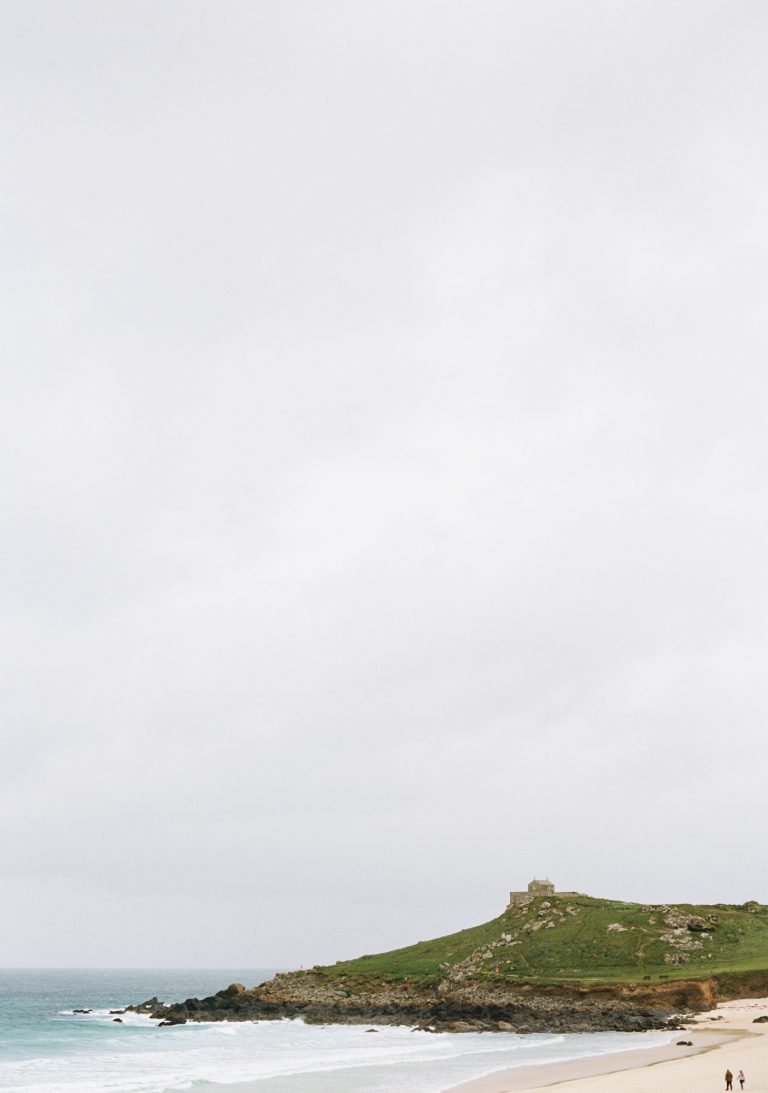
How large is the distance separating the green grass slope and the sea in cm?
2507

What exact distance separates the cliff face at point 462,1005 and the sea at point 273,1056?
3.46 meters

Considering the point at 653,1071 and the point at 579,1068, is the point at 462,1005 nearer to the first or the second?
the point at 579,1068

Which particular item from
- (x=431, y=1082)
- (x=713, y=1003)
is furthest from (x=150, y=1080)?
(x=713, y=1003)

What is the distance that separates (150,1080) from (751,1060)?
3965cm

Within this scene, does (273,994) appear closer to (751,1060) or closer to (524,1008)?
(524,1008)

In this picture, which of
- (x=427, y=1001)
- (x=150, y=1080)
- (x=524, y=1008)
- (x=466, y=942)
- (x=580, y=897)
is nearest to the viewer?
(x=150, y=1080)

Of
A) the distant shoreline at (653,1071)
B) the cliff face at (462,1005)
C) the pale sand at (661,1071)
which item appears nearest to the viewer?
the pale sand at (661,1071)

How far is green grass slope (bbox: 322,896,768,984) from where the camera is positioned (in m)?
107

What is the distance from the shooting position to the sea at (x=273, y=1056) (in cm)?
6109

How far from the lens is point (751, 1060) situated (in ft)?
184

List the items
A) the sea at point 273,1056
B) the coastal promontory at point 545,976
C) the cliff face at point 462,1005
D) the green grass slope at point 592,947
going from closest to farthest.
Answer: the sea at point 273,1056
the cliff face at point 462,1005
the coastal promontory at point 545,976
the green grass slope at point 592,947

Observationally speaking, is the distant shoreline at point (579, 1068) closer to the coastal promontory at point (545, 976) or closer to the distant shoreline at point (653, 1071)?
the distant shoreline at point (653, 1071)

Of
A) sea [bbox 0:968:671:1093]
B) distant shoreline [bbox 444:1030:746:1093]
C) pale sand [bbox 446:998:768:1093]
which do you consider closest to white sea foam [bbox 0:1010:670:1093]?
sea [bbox 0:968:671:1093]

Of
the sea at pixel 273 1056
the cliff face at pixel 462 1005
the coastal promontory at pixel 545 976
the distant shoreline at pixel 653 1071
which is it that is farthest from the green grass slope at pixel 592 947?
the distant shoreline at pixel 653 1071
